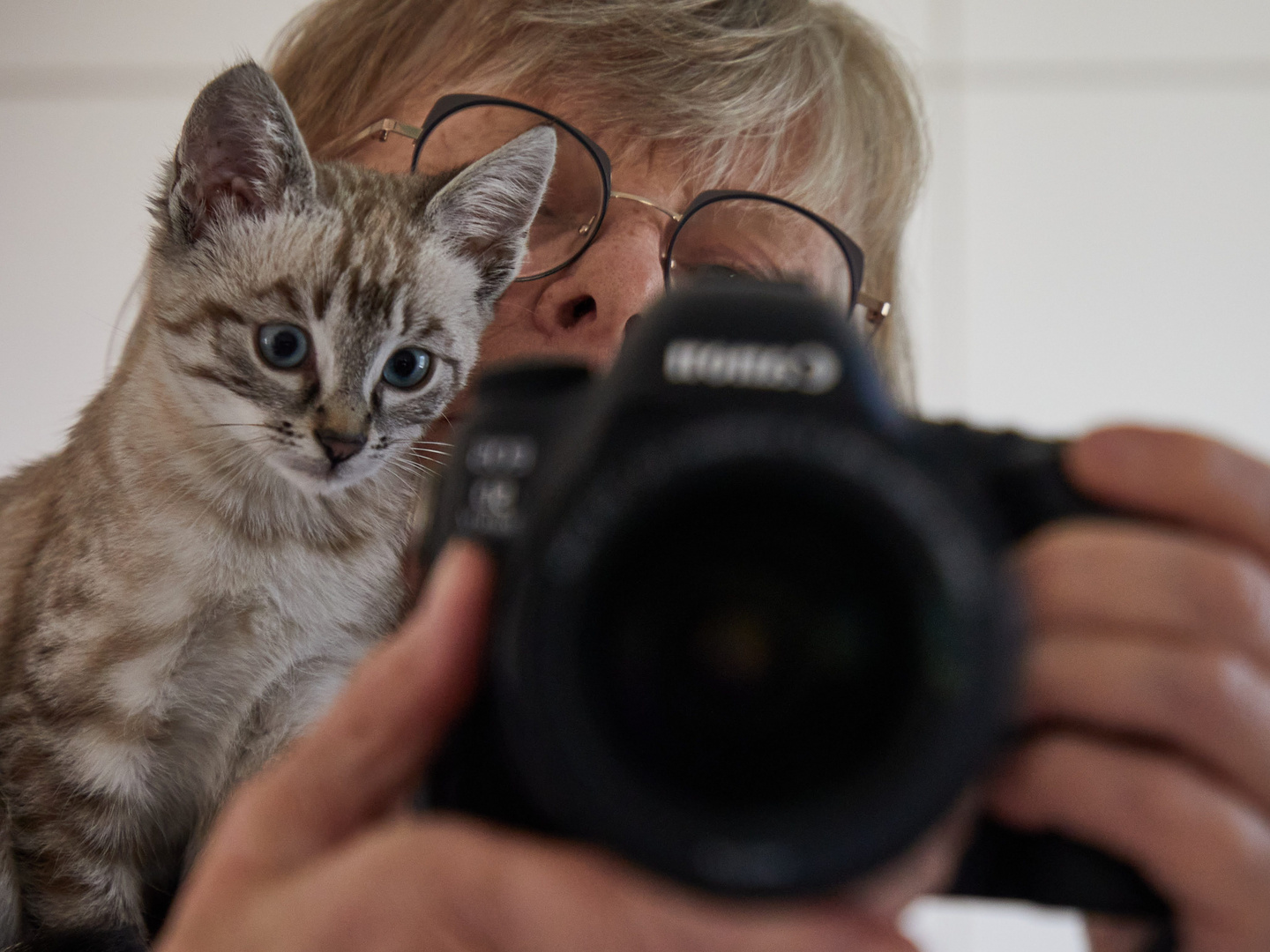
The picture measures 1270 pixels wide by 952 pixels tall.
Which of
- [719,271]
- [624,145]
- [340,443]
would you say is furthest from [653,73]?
[340,443]

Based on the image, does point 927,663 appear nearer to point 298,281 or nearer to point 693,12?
point 298,281

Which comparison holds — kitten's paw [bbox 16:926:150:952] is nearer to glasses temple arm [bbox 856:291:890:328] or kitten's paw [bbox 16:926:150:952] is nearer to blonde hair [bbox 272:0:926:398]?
blonde hair [bbox 272:0:926:398]

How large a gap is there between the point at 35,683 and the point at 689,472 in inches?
18.4

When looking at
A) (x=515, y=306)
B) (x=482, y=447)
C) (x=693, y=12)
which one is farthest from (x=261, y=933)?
(x=693, y=12)

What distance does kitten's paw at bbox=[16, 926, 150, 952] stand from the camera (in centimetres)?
47

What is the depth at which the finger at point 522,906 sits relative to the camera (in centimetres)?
27

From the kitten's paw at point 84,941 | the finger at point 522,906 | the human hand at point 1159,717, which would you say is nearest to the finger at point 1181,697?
the human hand at point 1159,717

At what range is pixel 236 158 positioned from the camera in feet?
1.90

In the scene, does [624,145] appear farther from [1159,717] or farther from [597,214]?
[1159,717]

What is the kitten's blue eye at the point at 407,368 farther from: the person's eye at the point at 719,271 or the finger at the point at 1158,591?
the finger at the point at 1158,591

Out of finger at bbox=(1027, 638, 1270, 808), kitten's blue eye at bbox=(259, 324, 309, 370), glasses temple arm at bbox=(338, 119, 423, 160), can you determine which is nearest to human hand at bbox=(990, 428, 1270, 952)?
finger at bbox=(1027, 638, 1270, 808)

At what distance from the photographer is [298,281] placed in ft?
1.87

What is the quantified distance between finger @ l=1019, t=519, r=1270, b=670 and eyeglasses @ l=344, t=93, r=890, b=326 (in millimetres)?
379

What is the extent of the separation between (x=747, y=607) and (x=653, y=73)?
0.54m
